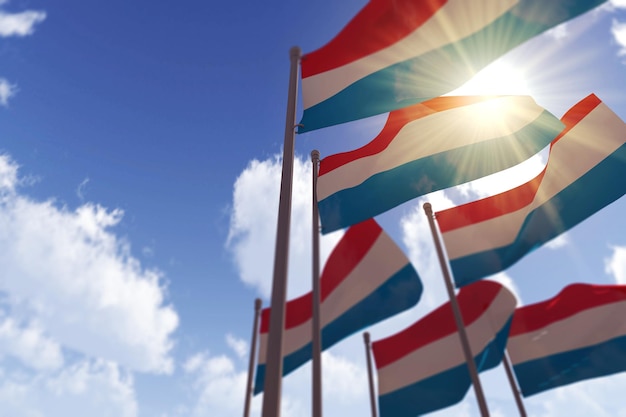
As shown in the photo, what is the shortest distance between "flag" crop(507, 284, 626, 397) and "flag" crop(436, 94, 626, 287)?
13.4 ft

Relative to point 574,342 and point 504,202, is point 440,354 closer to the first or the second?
point 574,342

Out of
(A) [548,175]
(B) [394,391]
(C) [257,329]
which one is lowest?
(B) [394,391]

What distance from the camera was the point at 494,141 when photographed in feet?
23.7

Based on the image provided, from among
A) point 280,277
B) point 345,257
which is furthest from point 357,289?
point 280,277

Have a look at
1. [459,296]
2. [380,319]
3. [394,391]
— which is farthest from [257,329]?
[459,296]

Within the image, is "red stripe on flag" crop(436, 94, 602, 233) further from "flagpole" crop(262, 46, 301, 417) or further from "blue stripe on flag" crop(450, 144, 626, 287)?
"flagpole" crop(262, 46, 301, 417)

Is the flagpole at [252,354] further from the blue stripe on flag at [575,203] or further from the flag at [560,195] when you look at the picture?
the blue stripe on flag at [575,203]

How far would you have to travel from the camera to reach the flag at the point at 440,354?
1033cm

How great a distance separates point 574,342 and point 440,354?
3.38 metres

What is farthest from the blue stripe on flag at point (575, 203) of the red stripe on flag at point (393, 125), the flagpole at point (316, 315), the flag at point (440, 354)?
the flagpole at point (316, 315)

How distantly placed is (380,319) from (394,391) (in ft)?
9.13

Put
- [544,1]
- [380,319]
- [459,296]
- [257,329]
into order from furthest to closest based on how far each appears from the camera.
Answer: [459,296], [257,329], [380,319], [544,1]

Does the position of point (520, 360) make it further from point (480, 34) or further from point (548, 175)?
point (480, 34)

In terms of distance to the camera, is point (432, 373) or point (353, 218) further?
point (432, 373)
